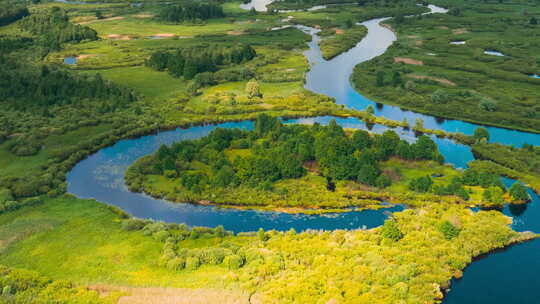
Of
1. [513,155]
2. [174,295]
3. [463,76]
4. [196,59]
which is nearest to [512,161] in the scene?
[513,155]

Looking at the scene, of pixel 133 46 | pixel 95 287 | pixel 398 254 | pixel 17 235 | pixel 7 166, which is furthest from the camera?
pixel 133 46

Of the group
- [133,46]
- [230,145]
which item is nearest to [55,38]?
[133,46]

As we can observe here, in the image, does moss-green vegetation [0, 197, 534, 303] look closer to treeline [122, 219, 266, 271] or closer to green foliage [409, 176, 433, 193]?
treeline [122, 219, 266, 271]

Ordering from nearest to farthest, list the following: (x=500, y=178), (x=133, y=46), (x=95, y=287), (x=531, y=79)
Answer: (x=95, y=287) → (x=500, y=178) → (x=531, y=79) → (x=133, y=46)

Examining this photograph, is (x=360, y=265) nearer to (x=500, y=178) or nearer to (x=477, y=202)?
(x=477, y=202)

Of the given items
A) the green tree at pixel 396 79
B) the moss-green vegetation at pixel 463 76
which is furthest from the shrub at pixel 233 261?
the green tree at pixel 396 79

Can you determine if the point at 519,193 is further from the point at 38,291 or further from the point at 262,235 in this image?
the point at 38,291

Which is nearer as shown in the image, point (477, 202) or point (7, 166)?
point (477, 202)
